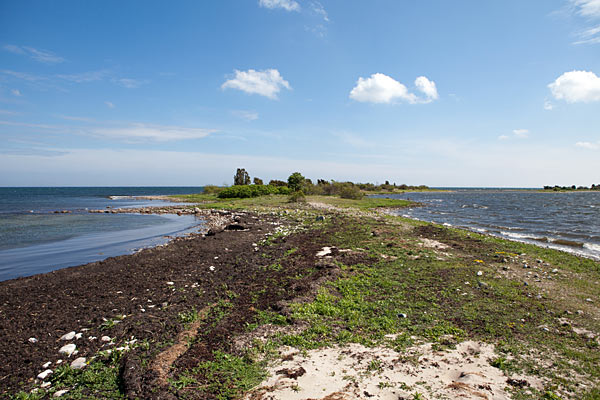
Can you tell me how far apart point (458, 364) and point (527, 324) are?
2982 millimetres

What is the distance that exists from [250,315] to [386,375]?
3.66 m

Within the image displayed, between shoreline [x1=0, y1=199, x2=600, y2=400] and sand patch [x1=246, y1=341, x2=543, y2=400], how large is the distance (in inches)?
1.2

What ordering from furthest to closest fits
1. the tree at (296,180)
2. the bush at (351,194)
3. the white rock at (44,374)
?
the tree at (296,180) < the bush at (351,194) < the white rock at (44,374)

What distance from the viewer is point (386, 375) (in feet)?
15.9

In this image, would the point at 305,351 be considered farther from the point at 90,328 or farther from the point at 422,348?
the point at 90,328

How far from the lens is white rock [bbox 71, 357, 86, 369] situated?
5.23 metres

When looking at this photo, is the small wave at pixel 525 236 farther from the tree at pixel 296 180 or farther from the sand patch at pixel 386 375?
the tree at pixel 296 180

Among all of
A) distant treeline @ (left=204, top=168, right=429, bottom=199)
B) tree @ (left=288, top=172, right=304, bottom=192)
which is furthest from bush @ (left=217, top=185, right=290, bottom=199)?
tree @ (left=288, top=172, right=304, bottom=192)

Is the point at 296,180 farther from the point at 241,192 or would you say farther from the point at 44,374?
the point at 44,374

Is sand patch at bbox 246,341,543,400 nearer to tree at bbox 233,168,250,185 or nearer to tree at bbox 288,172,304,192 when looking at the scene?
tree at bbox 288,172,304,192

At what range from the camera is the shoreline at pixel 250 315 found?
479 centimetres

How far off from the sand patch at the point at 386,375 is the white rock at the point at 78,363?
11.0ft

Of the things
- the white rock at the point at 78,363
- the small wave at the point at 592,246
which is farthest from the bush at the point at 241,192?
the white rock at the point at 78,363

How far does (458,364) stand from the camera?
17.0ft
